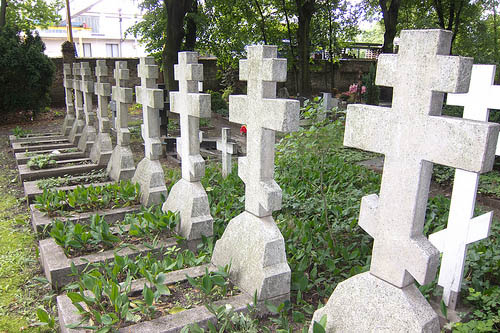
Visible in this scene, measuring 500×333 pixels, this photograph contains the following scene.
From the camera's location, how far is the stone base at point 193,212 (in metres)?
4.24

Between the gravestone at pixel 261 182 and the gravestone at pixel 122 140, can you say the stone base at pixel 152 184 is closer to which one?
the gravestone at pixel 122 140

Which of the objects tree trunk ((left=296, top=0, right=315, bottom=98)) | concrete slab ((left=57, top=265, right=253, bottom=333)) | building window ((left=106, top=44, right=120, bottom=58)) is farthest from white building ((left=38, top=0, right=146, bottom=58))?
concrete slab ((left=57, top=265, right=253, bottom=333))

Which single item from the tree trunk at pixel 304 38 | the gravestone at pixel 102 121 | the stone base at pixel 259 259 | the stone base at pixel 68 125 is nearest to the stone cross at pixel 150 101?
the gravestone at pixel 102 121

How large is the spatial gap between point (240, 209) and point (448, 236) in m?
2.46

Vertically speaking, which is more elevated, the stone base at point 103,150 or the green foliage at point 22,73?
the green foliage at point 22,73

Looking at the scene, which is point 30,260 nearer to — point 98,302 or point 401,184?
point 98,302

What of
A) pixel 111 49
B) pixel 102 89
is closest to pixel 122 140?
pixel 102 89

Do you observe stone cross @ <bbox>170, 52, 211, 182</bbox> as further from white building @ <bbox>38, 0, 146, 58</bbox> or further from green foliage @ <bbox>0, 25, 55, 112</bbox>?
white building @ <bbox>38, 0, 146, 58</bbox>

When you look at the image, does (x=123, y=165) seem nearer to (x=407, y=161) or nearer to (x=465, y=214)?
(x=465, y=214)

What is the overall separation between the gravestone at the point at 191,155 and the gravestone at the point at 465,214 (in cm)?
220

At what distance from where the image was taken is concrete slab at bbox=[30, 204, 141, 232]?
15.0 ft

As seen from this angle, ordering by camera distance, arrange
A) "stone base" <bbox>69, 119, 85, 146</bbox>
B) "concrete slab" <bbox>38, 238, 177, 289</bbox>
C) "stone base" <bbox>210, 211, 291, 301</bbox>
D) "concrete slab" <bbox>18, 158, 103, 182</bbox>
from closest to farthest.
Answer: "stone base" <bbox>210, 211, 291, 301</bbox> < "concrete slab" <bbox>38, 238, 177, 289</bbox> < "concrete slab" <bbox>18, 158, 103, 182</bbox> < "stone base" <bbox>69, 119, 85, 146</bbox>

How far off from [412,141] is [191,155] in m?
2.75

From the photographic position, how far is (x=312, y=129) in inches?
159
